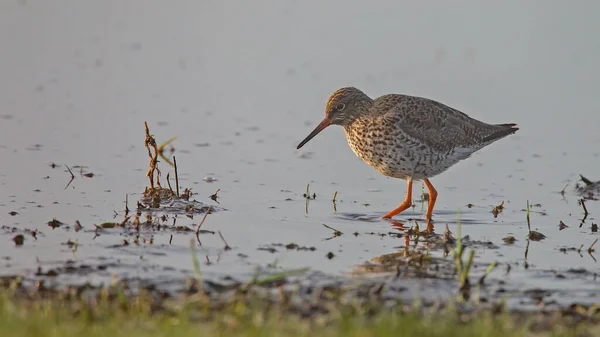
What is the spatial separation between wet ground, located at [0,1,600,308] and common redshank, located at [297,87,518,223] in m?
0.49

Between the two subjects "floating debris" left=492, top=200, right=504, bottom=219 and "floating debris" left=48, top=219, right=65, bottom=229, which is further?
"floating debris" left=492, top=200, right=504, bottom=219

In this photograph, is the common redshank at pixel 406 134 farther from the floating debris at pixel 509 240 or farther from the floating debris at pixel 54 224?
the floating debris at pixel 54 224

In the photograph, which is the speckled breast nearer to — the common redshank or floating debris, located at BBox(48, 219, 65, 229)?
the common redshank

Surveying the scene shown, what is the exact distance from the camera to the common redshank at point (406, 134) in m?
10.6

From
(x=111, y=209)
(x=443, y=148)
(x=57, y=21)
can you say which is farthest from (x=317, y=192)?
(x=57, y=21)

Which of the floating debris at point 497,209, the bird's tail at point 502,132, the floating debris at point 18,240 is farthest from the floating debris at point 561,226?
the floating debris at point 18,240

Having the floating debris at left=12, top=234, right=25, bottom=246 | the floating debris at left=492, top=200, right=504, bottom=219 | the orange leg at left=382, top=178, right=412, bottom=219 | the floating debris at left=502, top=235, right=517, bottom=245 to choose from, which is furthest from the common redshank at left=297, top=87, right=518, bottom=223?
the floating debris at left=12, top=234, right=25, bottom=246

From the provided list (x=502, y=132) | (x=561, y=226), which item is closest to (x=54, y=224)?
(x=561, y=226)

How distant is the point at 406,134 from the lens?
10672 millimetres

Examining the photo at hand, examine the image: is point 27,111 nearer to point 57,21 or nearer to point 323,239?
point 57,21

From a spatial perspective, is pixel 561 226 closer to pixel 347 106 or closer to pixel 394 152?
pixel 394 152

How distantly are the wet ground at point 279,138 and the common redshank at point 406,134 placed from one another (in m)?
0.49

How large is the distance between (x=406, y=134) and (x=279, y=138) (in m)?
3.09

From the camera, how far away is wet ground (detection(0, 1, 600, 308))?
8.34m
